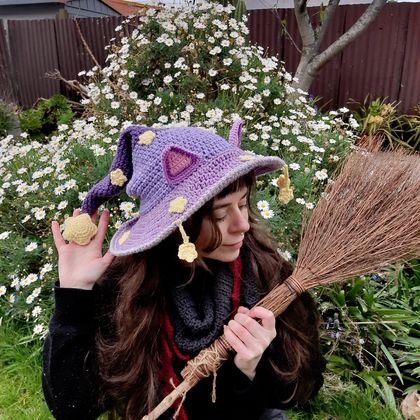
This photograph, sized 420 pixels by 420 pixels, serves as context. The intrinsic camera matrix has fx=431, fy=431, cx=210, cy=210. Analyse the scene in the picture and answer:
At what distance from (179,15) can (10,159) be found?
6.76ft

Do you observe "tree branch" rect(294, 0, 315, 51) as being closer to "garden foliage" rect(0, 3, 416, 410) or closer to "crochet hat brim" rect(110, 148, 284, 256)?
"garden foliage" rect(0, 3, 416, 410)

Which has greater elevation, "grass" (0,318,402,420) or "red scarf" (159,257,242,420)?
"red scarf" (159,257,242,420)

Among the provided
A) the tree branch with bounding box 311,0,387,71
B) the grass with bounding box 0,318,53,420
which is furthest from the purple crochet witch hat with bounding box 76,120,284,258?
the tree branch with bounding box 311,0,387,71

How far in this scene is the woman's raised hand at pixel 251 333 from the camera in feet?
3.59

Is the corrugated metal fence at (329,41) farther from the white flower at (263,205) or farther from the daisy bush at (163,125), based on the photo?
the white flower at (263,205)

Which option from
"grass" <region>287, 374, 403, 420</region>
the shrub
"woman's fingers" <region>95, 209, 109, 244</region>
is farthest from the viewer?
the shrub

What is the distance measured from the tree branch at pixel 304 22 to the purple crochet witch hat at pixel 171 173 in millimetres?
3738

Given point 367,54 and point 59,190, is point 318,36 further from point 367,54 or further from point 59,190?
point 59,190

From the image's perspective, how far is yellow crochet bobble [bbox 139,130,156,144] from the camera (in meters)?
1.20

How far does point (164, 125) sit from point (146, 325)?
2.14 meters

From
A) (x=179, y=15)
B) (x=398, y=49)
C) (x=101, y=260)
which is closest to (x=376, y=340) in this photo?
(x=101, y=260)

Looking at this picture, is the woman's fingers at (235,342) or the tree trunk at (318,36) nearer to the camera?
the woman's fingers at (235,342)

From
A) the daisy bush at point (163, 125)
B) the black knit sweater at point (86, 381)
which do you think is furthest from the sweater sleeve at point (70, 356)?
the daisy bush at point (163, 125)

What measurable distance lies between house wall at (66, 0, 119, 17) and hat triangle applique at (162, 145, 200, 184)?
47.5 ft
